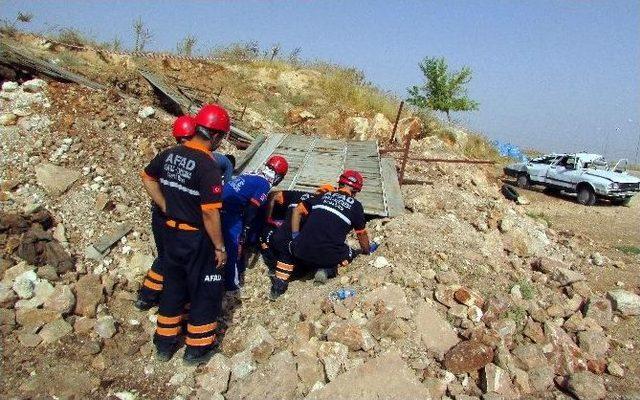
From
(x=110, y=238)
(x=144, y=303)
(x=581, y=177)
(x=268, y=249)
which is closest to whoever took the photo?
(x=144, y=303)

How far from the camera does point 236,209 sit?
421cm

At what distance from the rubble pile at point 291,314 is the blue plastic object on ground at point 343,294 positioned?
0.20 ft

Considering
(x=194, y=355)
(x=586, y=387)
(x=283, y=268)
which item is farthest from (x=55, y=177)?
(x=586, y=387)

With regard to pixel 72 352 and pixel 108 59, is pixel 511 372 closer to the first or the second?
pixel 72 352

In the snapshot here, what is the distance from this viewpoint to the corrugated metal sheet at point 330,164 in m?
6.22

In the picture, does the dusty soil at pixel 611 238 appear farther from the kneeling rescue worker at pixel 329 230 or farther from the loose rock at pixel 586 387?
the kneeling rescue worker at pixel 329 230

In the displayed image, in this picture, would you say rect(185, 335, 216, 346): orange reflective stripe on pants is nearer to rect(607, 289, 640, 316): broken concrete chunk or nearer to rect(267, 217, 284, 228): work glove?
rect(267, 217, 284, 228): work glove

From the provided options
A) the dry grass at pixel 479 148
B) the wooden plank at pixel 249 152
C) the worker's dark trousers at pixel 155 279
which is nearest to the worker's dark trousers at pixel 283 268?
the worker's dark trousers at pixel 155 279

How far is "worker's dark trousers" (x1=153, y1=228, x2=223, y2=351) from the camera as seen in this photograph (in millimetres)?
3309

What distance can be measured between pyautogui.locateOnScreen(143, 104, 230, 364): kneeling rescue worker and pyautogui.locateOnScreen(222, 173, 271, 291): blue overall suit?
2.28ft

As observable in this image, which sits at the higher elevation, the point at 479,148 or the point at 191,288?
the point at 479,148

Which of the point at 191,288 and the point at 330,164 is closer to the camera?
the point at 191,288

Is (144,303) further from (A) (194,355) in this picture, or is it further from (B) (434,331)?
(B) (434,331)

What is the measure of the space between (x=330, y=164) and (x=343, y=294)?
377 cm
